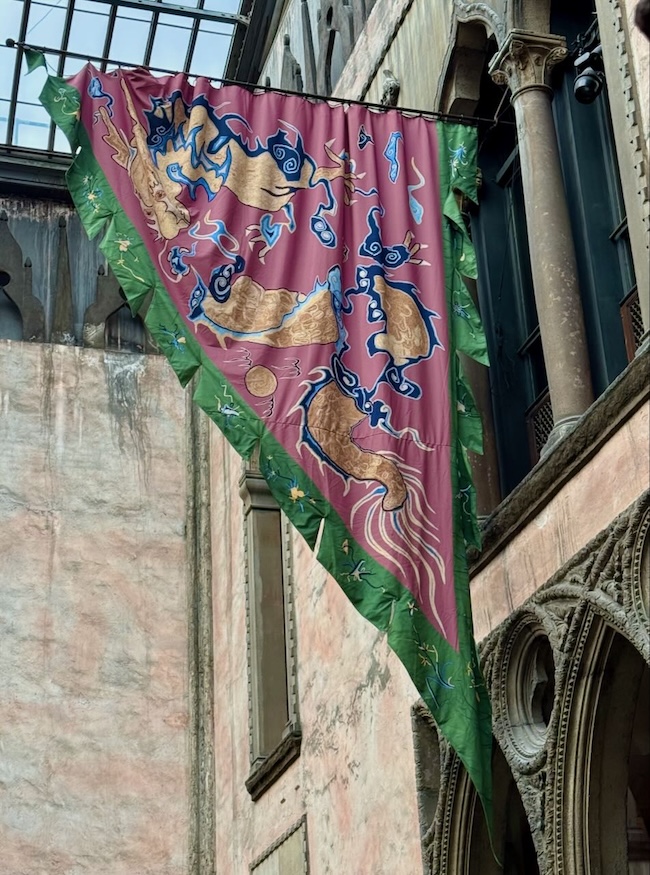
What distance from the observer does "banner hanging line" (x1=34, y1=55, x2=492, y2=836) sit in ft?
24.5

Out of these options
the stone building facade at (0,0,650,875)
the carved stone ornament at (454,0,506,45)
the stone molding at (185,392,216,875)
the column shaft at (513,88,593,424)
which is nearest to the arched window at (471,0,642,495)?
the stone building facade at (0,0,650,875)

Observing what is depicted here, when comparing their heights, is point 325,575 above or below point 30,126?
below

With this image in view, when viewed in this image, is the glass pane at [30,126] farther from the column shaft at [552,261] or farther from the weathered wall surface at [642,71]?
the weathered wall surface at [642,71]

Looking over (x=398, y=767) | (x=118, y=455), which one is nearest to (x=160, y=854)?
(x=118, y=455)

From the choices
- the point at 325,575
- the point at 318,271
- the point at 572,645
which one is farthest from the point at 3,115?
the point at 572,645

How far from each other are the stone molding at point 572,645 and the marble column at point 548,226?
0.90m

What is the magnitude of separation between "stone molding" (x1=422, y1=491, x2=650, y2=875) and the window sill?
369 cm

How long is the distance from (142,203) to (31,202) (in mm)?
8914

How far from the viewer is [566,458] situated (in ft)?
25.8

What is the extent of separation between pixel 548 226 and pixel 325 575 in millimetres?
3895

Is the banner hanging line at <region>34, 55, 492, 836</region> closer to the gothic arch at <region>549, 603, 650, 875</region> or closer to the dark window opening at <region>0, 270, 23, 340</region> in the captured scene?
the gothic arch at <region>549, 603, 650, 875</region>

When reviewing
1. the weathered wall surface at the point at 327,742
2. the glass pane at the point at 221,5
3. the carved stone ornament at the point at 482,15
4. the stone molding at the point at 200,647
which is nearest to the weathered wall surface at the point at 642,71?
the carved stone ornament at the point at 482,15

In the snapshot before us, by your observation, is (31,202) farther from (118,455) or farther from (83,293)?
(118,455)

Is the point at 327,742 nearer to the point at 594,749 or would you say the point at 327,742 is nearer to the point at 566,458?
the point at 594,749
